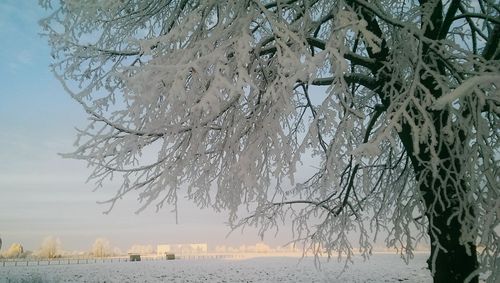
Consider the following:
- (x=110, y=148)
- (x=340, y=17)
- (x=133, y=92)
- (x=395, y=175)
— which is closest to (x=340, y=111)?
(x=340, y=17)

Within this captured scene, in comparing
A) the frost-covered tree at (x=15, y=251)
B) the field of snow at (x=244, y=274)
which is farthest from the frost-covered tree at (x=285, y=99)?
the frost-covered tree at (x=15, y=251)

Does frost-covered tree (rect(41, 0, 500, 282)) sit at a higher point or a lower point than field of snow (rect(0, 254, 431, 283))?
higher

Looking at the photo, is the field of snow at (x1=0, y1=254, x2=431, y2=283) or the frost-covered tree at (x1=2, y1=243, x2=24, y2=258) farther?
the frost-covered tree at (x1=2, y1=243, x2=24, y2=258)

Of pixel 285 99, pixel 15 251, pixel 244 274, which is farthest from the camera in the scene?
pixel 15 251

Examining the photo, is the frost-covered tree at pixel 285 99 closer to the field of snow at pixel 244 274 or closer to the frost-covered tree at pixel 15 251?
the field of snow at pixel 244 274

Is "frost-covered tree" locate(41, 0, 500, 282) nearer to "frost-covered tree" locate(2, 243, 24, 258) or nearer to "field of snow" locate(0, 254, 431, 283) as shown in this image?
"field of snow" locate(0, 254, 431, 283)

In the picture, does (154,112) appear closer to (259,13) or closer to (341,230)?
(259,13)

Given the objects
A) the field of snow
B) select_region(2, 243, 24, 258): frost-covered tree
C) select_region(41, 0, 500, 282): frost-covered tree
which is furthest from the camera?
select_region(2, 243, 24, 258): frost-covered tree

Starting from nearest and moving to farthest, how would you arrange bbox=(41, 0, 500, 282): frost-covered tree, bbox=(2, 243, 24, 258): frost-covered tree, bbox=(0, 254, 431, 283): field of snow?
1. bbox=(41, 0, 500, 282): frost-covered tree
2. bbox=(0, 254, 431, 283): field of snow
3. bbox=(2, 243, 24, 258): frost-covered tree

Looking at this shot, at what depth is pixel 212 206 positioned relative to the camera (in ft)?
16.4

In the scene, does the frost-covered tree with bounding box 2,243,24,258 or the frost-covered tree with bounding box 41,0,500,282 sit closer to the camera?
the frost-covered tree with bounding box 41,0,500,282

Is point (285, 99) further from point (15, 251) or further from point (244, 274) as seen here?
point (15, 251)

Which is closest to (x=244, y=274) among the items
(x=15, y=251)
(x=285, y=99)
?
(x=285, y=99)

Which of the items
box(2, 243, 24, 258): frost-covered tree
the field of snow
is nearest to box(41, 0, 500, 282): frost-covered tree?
the field of snow
